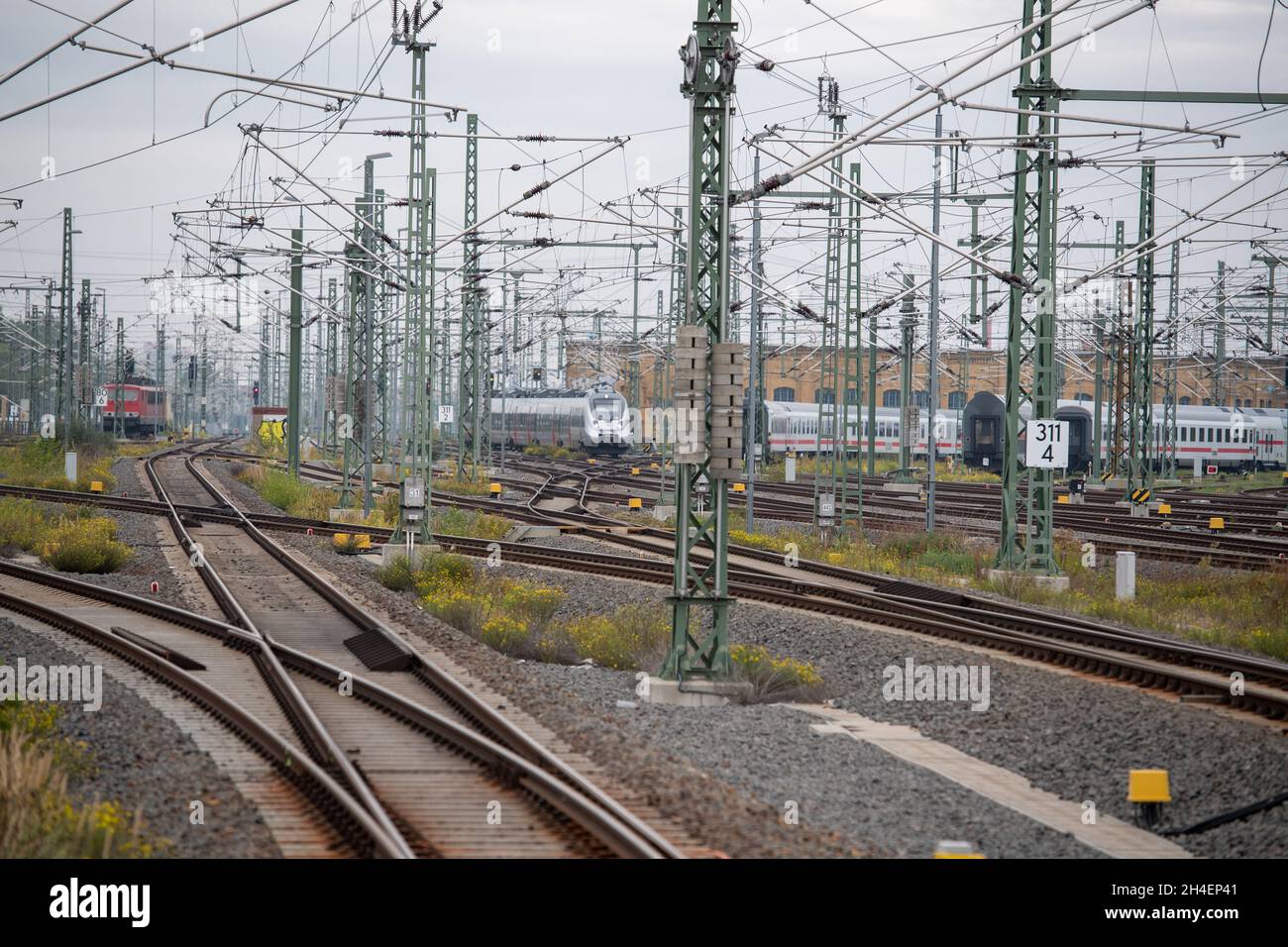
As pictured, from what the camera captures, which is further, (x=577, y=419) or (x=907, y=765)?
(x=577, y=419)

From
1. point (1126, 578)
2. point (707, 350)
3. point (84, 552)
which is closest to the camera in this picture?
point (707, 350)

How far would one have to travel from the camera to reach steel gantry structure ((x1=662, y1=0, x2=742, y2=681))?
14.7 m

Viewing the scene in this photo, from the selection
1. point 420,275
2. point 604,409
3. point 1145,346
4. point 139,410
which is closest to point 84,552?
point 420,275

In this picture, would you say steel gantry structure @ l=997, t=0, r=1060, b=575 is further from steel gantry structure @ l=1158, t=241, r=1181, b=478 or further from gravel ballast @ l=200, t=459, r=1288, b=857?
steel gantry structure @ l=1158, t=241, r=1181, b=478

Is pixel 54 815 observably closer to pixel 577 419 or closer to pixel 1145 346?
pixel 1145 346

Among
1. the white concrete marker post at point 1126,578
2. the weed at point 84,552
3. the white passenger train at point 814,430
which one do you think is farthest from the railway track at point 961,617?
the white passenger train at point 814,430

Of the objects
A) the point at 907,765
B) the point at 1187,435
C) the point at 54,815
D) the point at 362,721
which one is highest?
the point at 1187,435

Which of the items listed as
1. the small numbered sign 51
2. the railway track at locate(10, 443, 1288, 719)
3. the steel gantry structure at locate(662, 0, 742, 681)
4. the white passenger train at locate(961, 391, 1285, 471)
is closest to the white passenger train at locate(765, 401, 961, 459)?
the white passenger train at locate(961, 391, 1285, 471)

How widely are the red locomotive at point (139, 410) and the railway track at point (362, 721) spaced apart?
257ft

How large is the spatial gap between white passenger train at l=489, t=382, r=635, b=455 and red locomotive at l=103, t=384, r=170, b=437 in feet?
95.9

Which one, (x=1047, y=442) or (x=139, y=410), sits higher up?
(x=139, y=410)

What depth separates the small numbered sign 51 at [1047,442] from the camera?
71.2 feet

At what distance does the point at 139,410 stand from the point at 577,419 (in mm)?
39089

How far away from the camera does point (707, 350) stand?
48.9 ft
